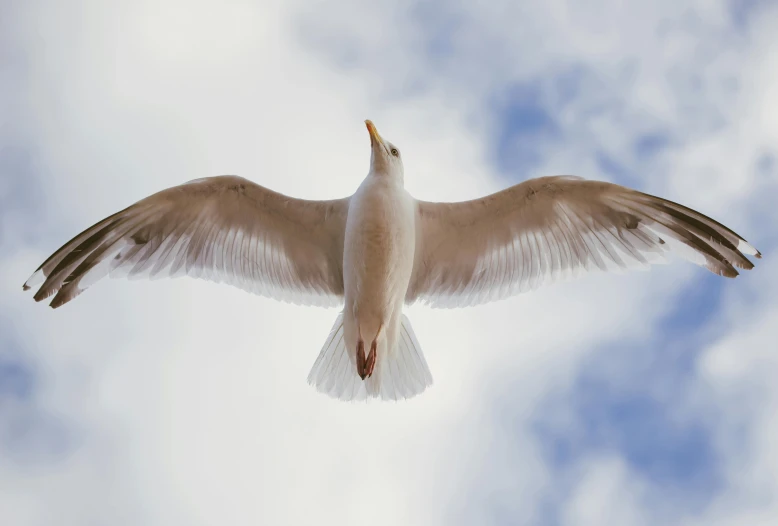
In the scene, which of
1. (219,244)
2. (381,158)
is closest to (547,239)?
(381,158)

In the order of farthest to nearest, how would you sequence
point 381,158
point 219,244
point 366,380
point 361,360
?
point 219,244, point 366,380, point 381,158, point 361,360

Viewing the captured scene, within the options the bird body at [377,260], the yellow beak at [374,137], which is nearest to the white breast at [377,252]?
the bird body at [377,260]

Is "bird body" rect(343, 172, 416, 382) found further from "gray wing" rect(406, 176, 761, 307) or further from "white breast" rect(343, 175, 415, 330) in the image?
"gray wing" rect(406, 176, 761, 307)

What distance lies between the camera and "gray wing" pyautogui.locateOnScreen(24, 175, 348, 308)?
6008 millimetres

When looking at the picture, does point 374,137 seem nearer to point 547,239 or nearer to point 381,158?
point 381,158

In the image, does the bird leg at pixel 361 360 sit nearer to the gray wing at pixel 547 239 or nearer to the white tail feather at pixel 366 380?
the white tail feather at pixel 366 380

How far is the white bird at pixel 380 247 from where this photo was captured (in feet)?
18.6

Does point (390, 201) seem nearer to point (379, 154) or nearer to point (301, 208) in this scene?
point (379, 154)

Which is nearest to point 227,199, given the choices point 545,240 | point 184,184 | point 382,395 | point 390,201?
point 184,184

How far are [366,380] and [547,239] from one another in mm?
1907

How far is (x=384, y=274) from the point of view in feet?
18.2

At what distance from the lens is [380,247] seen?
18.1 ft

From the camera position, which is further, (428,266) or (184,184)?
(428,266)

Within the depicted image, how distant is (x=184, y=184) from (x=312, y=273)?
134 centimetres
